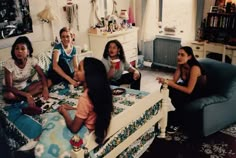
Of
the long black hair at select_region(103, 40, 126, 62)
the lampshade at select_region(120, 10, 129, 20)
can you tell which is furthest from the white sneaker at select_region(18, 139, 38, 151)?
the lampshade at select_region(120, 10, 129, 20)

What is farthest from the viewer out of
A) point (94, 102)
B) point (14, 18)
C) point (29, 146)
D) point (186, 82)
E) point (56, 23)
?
point (56, 23)

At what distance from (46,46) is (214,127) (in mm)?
2570

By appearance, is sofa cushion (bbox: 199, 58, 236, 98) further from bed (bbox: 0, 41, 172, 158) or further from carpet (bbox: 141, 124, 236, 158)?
bed (bbox: 0, 41, 172, 158)

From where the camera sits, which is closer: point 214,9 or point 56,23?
point 56,23

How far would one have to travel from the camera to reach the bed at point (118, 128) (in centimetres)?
202

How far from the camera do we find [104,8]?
5066 millimetres

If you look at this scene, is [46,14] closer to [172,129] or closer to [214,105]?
[172,129]

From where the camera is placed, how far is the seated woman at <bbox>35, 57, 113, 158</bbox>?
191cm

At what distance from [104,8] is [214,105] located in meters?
2.89

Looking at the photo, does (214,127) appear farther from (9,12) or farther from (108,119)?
(9,12)

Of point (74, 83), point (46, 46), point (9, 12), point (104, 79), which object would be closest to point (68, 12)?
point (46, 46)

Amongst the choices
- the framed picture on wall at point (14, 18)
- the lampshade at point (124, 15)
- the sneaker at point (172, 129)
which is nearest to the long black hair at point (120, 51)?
the sneaker at point (172, 129)

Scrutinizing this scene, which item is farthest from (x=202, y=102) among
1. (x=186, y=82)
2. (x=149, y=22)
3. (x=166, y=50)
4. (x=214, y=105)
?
(x=149, y=22)

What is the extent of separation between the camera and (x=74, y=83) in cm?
326
